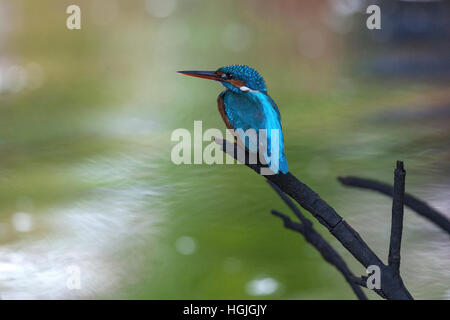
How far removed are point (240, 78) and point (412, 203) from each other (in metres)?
0.29

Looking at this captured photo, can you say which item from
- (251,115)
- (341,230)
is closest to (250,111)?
(251,115)

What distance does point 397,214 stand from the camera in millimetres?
608

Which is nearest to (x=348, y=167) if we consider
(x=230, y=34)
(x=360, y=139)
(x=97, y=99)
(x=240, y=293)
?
(x=360, y=139)

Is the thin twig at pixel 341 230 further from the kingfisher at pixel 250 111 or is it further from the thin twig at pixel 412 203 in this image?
the thin twig at pixel 412 203

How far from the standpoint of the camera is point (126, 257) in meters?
1.45

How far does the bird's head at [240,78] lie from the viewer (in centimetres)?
79

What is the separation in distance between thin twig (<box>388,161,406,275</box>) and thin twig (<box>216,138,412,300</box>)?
14 mm

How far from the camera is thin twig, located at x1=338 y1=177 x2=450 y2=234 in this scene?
0.77m

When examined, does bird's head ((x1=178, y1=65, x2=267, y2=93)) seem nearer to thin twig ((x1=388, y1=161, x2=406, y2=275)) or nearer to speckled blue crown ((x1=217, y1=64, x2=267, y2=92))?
speckled blue crown ((x1=217, y1=64, x2=267, y2=92))

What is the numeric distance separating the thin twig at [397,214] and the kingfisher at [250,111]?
0.40 ft

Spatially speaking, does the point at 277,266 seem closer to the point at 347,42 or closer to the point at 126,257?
the point at 126,257

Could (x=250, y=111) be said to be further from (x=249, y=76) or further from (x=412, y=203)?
(x=412, y=203)

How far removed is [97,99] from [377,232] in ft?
3.37

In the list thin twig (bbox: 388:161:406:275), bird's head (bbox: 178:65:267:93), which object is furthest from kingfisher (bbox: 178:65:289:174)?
thin twig (bbox: 388:161:406:275)
